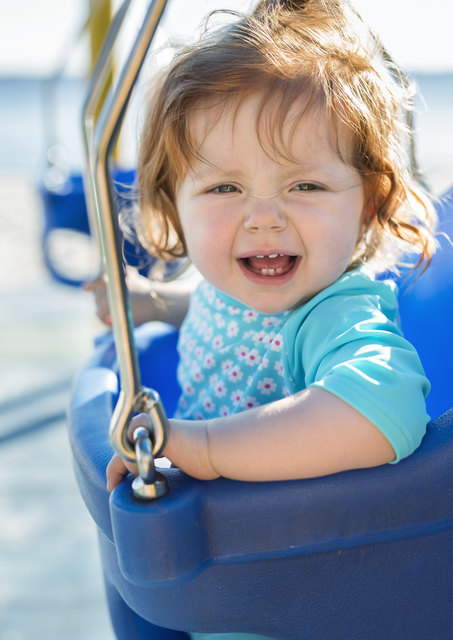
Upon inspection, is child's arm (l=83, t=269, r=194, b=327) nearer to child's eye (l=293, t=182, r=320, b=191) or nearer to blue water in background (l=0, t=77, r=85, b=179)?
child's eye (l=293, t=182, r=320, b=191)

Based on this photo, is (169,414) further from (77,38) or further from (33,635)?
(77,38)

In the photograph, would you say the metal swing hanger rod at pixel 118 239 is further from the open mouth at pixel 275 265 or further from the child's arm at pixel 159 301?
the child's arm at pixel 159 301

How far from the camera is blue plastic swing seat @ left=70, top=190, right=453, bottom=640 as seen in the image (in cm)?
46

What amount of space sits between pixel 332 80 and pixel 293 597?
1.36 ft

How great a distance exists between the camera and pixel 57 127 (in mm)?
3953

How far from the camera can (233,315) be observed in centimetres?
81

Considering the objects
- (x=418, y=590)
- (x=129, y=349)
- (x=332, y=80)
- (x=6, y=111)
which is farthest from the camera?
(x=6, y=111)

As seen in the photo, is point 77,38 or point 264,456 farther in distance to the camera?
point 77,38

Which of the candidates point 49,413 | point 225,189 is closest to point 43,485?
point 49,413

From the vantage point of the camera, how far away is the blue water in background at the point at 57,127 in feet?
5.92

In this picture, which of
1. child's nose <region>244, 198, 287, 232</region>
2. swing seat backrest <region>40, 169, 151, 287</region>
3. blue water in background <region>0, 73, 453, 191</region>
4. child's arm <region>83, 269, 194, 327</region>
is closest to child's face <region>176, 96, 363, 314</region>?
child's nose <region>244, 198, 287, 232</region>

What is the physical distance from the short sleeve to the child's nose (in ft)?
0.26

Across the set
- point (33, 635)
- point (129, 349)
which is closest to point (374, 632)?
A: point (129, 349)

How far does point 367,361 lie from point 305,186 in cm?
19
